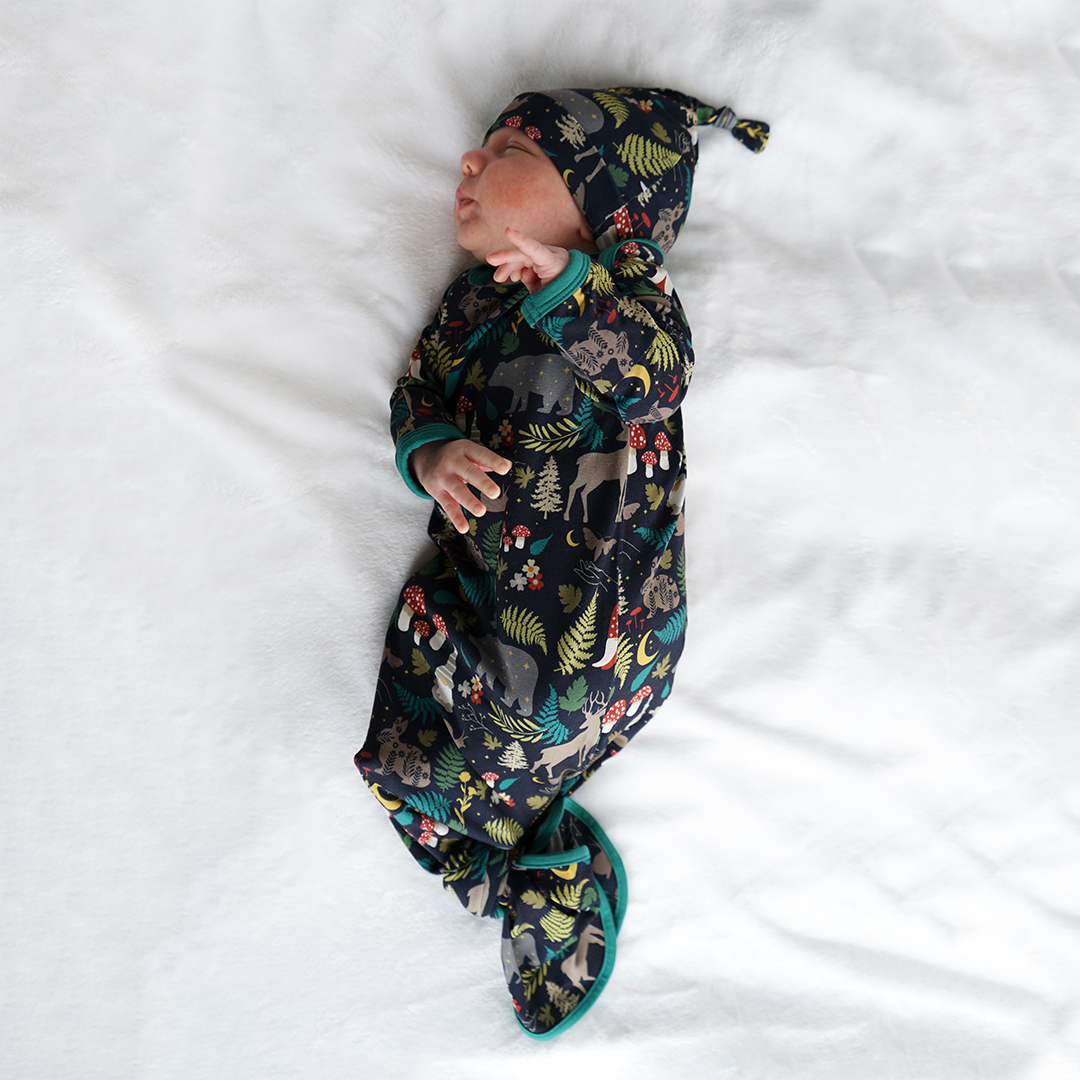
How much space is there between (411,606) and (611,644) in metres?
0.31

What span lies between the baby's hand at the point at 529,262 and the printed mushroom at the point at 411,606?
471 mm

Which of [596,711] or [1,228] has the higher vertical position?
[1,228]

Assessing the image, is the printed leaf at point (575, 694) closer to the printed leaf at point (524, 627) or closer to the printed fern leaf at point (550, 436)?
the printed leaf at point (524, 627)

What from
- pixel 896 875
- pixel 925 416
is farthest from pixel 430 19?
pixel 896 875

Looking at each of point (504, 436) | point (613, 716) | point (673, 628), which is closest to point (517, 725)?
point (613, 716)

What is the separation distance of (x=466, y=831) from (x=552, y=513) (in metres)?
0.49

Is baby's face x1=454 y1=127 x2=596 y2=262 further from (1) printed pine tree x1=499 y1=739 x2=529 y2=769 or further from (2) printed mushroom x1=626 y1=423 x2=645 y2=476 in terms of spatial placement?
(1) printed pine tree x1=499 y1=739 x2=529 y2=769

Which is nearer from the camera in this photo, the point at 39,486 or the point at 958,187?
the point at 39,486

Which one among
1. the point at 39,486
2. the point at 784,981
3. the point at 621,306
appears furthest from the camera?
the point at 784,981

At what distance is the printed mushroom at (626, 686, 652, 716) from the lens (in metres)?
1.24

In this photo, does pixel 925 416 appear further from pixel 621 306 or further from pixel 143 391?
pixel 143 391

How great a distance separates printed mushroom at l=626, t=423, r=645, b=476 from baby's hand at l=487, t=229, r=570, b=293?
246mm

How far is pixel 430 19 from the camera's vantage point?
126 cm

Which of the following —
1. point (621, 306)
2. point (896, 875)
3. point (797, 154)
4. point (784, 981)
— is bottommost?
point (784, 981)
